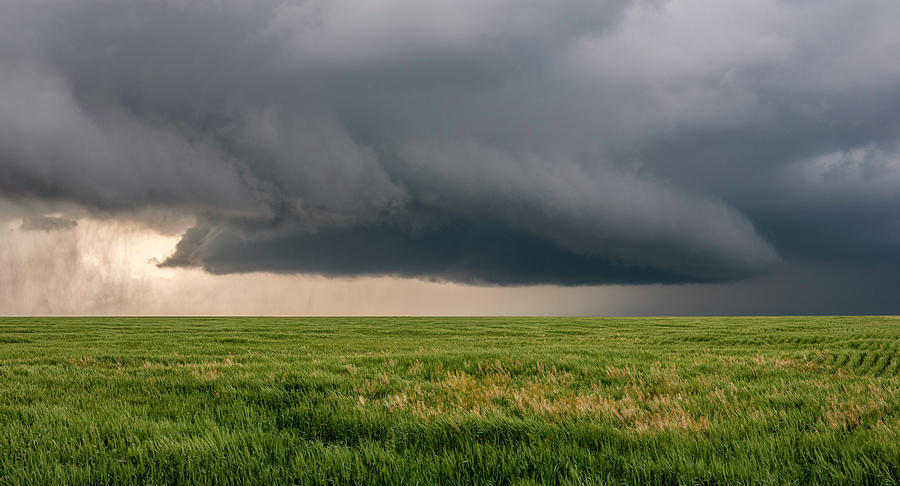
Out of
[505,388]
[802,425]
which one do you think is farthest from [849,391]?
[505,388]

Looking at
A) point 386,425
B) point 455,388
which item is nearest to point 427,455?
point 386,425

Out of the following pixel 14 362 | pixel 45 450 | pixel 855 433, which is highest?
pixel 855 433

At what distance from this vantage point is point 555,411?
20.5 feet

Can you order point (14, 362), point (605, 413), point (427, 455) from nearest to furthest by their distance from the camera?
point (427, 455)
point (605, 413)
point (14, 362)

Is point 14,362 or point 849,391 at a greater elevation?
point 849,391

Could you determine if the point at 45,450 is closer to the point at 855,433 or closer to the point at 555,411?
the point at 555,411

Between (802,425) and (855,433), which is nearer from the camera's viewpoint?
(855,433)

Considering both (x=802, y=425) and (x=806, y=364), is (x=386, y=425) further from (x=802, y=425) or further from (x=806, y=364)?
(x=806, y=364)

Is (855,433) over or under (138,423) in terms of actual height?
over

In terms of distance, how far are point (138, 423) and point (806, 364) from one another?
13779 millimetres

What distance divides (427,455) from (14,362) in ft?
50.0

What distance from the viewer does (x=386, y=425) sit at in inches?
231

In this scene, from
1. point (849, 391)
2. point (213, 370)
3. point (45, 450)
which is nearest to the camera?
point (45, 450)

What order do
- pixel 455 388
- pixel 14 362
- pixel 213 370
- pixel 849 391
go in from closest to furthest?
pixel 849 391
pixel 455 388
pixel 213 370
pixel 14 362
